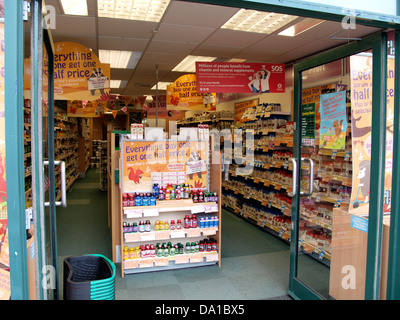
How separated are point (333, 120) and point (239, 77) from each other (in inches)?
124

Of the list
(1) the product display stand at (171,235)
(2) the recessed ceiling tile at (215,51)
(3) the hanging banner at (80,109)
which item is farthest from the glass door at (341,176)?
(3) the hanging banner at (80,109)

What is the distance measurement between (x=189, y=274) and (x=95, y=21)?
156 inches

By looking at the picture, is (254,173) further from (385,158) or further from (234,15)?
(385,158)

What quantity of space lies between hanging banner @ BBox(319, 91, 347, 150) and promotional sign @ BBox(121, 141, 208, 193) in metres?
1.90

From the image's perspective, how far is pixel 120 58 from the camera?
24.3 feet

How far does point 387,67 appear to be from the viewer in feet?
7.65

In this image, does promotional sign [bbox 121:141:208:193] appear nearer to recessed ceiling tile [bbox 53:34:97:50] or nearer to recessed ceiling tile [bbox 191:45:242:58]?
recessed ceiling tile [bbox 191:45:242:58]

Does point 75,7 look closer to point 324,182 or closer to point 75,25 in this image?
point 75,25

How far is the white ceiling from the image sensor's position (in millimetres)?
4453

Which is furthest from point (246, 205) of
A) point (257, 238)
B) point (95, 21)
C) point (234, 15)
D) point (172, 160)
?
point (95, 21)

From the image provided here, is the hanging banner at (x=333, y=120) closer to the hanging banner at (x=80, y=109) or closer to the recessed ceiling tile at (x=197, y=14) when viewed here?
the recessed ceiling tile at (x=197, y=14)

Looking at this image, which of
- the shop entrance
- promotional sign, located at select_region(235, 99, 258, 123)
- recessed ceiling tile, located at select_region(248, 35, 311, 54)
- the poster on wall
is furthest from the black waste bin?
promotional sign, located at select_region(235, 99, 258, 123)

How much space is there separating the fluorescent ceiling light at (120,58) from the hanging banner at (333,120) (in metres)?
4.62

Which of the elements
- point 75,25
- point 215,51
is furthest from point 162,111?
point 75,25
